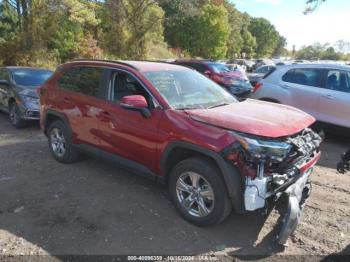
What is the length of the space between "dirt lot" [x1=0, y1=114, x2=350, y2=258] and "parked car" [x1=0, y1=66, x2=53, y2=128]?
111 inches

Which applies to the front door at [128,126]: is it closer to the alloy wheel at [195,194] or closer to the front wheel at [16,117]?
the alloy wheel at [195,194]

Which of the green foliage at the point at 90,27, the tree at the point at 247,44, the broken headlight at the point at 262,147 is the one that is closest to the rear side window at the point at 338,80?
the broken headlight at the point at 262,147

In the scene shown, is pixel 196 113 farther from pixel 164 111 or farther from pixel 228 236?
pixel 228 236

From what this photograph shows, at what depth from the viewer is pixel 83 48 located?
91.4 ft

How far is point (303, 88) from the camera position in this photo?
299 inches

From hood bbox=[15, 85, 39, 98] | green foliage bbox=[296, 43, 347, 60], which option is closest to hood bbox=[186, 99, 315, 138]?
hood bbox=[15, 85, 39, 98]

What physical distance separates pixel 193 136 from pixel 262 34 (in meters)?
96.9

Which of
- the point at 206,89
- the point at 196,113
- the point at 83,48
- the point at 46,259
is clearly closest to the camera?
the point at 46,259

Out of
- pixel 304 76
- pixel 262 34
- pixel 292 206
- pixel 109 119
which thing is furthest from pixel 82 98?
pixel 262 34

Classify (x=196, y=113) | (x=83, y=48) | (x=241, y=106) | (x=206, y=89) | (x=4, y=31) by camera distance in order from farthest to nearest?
(x=4, y=31) < (x=83, y=48) < (x=206, y=89) < (x=241, y=106) < (x=196, y=113)

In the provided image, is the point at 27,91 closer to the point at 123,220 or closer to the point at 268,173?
the point at 123,220

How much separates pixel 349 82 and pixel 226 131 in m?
4.81

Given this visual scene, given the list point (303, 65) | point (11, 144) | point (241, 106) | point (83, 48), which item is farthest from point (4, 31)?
point (241, 106)

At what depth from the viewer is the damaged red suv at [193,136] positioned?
341 centimetres
